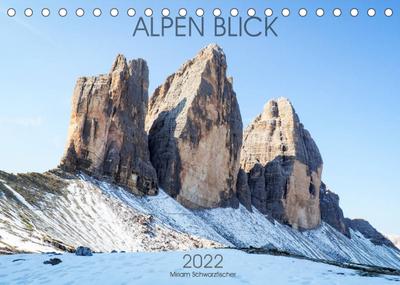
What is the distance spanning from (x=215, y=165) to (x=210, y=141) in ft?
13.6

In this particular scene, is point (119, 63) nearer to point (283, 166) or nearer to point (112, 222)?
point (112, 222)

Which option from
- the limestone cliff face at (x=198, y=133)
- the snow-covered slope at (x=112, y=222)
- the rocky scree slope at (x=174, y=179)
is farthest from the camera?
the limestone cliff face at (x=198, y=133)

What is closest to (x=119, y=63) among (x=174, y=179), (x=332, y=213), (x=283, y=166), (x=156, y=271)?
(x=174, y=179)

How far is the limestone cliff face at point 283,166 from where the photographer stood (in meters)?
104

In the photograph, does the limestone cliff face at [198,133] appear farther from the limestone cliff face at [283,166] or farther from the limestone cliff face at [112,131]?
the limestone cliff face at [283,166]

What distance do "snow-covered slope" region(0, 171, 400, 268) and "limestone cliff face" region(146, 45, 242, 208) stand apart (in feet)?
Result: 13.4

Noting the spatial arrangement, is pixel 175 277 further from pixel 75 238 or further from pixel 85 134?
pixel 85 134

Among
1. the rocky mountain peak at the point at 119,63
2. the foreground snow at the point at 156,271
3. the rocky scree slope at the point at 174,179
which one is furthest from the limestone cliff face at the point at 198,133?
the foreground snow at the point at 156,271

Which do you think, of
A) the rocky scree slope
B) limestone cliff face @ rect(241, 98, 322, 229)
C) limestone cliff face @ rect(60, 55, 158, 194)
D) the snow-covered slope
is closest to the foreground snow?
the snow-covered slope

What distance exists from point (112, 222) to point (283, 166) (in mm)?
66224

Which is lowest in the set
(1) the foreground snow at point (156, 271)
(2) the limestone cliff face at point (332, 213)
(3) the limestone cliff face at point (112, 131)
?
(1) the foreground snow at point (156, 271)

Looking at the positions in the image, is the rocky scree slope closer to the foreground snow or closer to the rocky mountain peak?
the rocky mountain peak

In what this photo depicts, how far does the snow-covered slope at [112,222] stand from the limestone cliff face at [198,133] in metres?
4.08

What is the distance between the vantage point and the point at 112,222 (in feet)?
165
